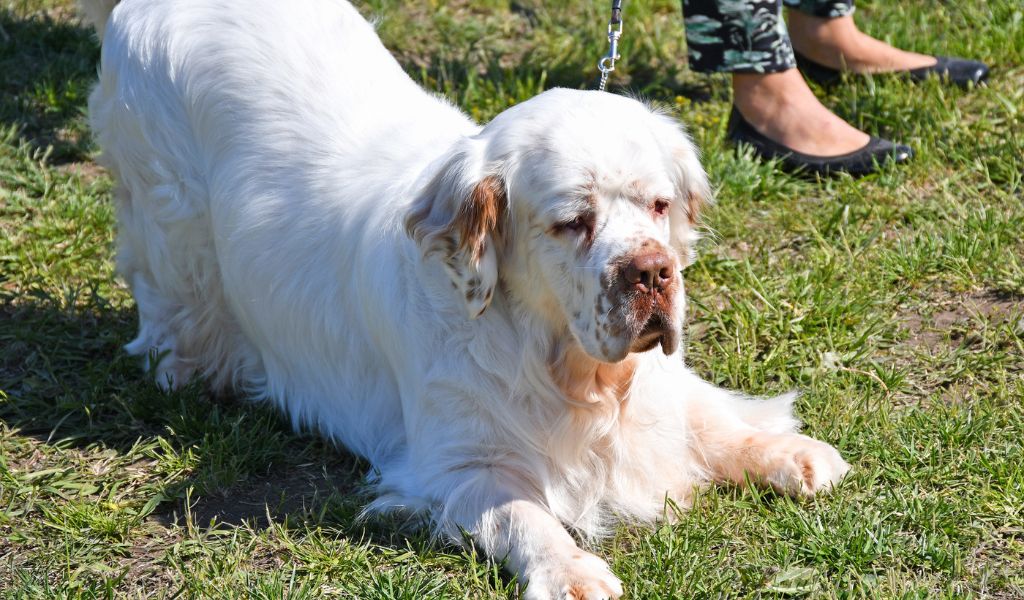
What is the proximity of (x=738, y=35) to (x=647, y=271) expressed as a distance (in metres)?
2.20

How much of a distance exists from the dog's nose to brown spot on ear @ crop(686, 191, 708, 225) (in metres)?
0.44

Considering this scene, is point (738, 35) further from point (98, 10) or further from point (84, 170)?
point (84, 170)

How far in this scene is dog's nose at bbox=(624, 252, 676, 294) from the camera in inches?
101

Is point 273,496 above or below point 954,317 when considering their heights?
below

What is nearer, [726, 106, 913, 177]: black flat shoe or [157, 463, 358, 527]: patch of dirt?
[157, 463, 358, 527]: patch of dirt

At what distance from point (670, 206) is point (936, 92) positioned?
2365mm

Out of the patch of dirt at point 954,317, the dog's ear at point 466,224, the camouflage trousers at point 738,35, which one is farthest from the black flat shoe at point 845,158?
the dog's ear at point 466,224

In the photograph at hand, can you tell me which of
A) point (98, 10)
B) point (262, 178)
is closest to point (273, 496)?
point (262, 178)

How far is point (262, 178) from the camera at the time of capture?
11.1 ft

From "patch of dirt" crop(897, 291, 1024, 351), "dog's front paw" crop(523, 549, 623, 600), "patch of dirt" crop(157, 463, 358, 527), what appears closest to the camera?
"dog's front paw" crop(523, 549, 623, 600)

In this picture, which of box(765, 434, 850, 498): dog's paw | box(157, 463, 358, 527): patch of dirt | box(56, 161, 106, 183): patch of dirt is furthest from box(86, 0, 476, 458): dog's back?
box(56, 161, 106, 183): patch of dirt

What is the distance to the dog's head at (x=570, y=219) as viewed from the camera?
8.52 ft

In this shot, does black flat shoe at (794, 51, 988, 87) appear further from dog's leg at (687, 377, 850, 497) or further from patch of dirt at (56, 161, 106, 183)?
patch of dirt at (56, 161, 106, 183)

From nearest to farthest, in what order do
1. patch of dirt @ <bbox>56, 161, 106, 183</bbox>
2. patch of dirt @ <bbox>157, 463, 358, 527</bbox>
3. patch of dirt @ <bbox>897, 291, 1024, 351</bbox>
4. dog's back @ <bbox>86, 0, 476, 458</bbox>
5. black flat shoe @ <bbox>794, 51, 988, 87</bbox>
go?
1. patch of dirt @ <bbox>157, 463, 358, 527</bbox>
2. dog's back @ <bbox>86, 0, 476, 458</bbox>
3. patch of dirt @ <bbox>897, 291, 1024, 351</bbox>
4. patch of dirt @ <bbox>56, 161, 106, 183</bbox>
5. black flat shoe @ <bbox>794, 51, 988, 87</bbox>
